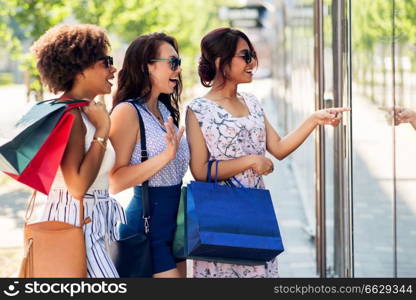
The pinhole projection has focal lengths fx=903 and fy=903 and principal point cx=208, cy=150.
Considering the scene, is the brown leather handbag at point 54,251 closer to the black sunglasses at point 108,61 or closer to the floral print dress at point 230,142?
the black sunglasses at point 108,61

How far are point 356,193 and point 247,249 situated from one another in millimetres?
1697

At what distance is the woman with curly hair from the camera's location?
10.8 ft

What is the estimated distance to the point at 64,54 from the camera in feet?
11.1

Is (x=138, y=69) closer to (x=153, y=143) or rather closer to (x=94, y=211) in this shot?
(x=153, y=143)

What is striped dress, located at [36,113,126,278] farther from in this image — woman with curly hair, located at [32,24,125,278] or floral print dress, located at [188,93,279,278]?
floral print dress, located at [188,93,279,278]

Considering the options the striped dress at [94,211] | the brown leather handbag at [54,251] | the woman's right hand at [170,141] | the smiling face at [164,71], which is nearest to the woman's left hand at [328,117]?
the smiling face at [164,71]

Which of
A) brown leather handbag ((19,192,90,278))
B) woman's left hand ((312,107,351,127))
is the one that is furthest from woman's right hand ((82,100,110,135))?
woman's left hand ((312,107,351,127))

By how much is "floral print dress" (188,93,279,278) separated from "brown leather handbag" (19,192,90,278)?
825 millimetres

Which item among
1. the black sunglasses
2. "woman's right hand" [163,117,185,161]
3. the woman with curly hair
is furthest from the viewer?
"woman's right hand" [163,117,185,161]

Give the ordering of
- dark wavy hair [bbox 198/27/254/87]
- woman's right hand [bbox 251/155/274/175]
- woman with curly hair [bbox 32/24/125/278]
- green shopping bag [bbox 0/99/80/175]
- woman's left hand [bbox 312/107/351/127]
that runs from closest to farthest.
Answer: green shopping bag [bbox 0/99/80/175] < woman with curly hair [bbox 32/24/125/278] < woman's right hand [bbox 251/155/274/175] < dark wavy hair [bbox 198/27/254/87] < woman's left hand [bbox 312/107/351/127]

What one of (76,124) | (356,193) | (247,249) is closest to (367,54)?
(356,193)

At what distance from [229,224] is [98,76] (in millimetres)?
815

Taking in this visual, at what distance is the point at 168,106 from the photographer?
162 inches

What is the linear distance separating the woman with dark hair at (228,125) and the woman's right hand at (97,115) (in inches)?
25.2
